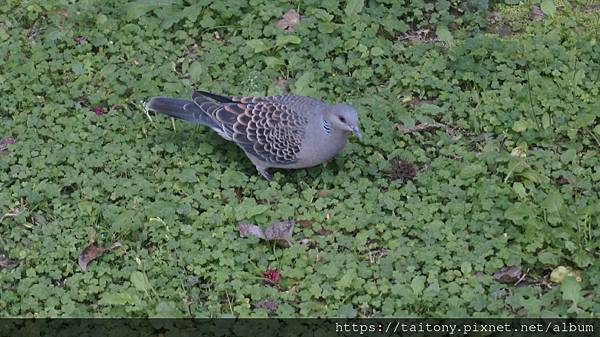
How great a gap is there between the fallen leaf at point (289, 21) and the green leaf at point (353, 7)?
0.44 m

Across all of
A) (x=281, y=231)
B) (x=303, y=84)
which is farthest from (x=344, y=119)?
(x=303, y=84)

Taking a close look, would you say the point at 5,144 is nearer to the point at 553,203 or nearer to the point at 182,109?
the point at 182,109

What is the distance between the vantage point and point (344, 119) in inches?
264

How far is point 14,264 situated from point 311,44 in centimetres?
319

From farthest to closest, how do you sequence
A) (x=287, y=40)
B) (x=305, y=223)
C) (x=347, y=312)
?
Result: (x=287, y=40) < (x=305, y=223) < (x=347, y=312)

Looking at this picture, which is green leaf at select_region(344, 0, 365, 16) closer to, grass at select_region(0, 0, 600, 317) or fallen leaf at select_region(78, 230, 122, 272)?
grass at select_region(0, 0, 600, 317)

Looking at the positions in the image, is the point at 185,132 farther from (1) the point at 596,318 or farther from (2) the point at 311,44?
(1) the point at 596,318

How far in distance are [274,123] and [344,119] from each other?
582mm

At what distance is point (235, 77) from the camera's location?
26.3 ft

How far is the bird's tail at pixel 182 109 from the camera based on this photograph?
7145mm

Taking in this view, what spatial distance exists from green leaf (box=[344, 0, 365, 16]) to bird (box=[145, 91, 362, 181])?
4.76 ft

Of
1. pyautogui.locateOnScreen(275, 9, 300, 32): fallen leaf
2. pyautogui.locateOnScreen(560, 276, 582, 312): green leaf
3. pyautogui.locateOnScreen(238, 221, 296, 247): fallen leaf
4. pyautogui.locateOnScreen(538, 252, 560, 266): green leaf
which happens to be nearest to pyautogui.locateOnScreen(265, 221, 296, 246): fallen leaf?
pyautogui.locateOnScreen(238, 221, 296, 247): fallen leaf

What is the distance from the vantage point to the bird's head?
22.0ft

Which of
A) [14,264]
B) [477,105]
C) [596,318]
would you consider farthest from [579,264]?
[14,264]
